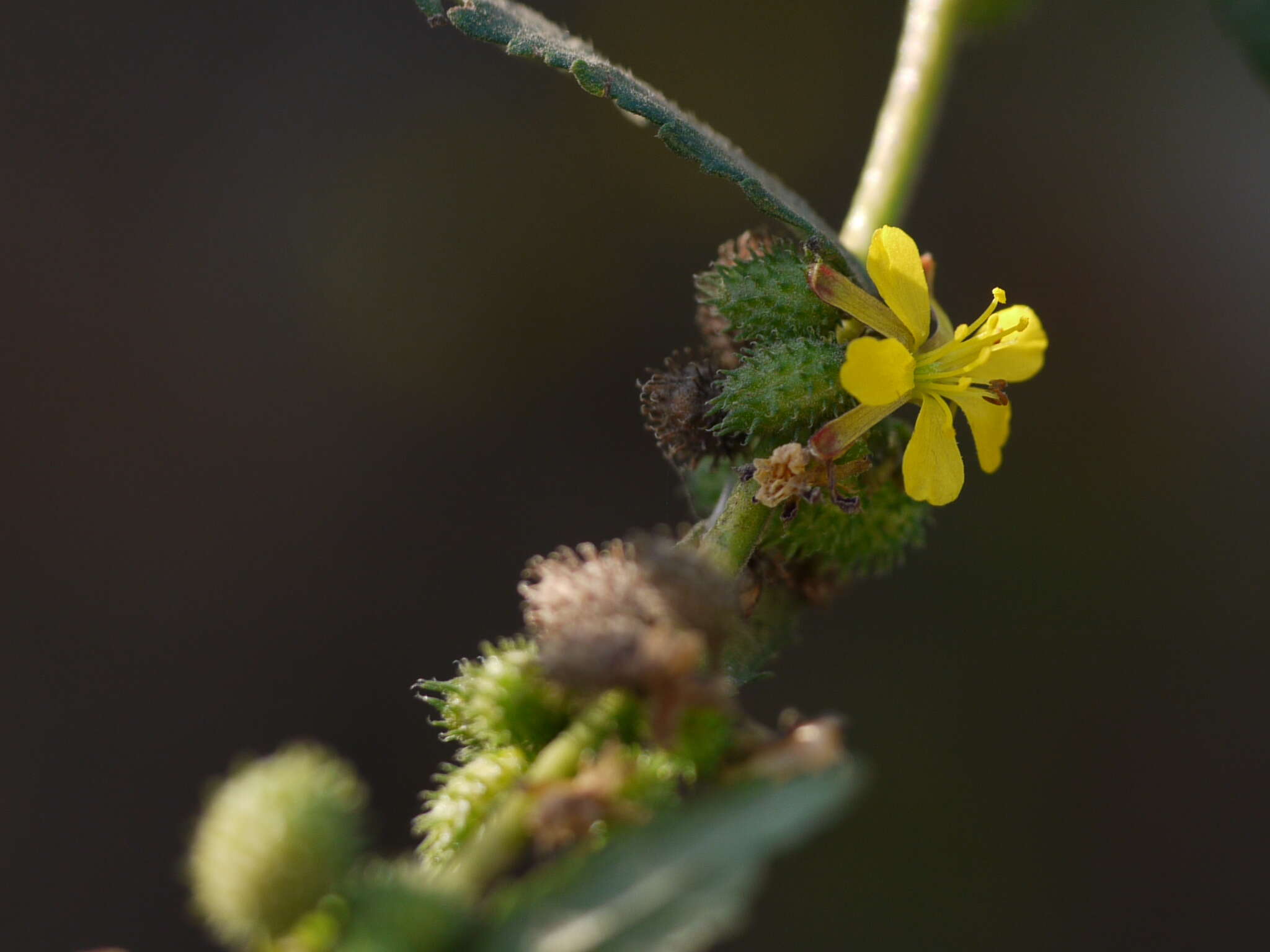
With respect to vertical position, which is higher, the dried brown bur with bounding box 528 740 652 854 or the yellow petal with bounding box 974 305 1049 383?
the yellow petal with bounding box 974 305 1049 383

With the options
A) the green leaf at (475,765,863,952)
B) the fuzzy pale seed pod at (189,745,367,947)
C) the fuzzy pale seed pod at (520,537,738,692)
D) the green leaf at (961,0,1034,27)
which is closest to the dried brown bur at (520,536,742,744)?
the fuzzy pale seed pod at (520,537,738,692)

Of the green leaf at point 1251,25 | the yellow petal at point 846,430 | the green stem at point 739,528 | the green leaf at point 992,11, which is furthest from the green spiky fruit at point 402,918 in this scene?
the green leaf at point 1251,25

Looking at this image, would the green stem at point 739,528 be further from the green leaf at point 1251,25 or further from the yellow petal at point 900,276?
the green leaf at point 1251,25

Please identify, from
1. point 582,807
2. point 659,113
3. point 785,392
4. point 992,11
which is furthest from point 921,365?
point 992,11

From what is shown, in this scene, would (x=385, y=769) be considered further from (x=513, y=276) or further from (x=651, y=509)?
(x=513, y=276)

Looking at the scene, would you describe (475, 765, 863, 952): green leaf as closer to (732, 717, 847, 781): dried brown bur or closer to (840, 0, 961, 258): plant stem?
(732, 717, 847, 781): dried brown bur

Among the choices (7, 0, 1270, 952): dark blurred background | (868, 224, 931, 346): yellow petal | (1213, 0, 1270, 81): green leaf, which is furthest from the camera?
(7, 0, 1270, 952): dark blurred background

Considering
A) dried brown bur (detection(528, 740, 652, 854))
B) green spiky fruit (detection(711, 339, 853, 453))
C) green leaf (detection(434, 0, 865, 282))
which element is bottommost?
dried brown bur (detection(528, 740, 652, 854))
